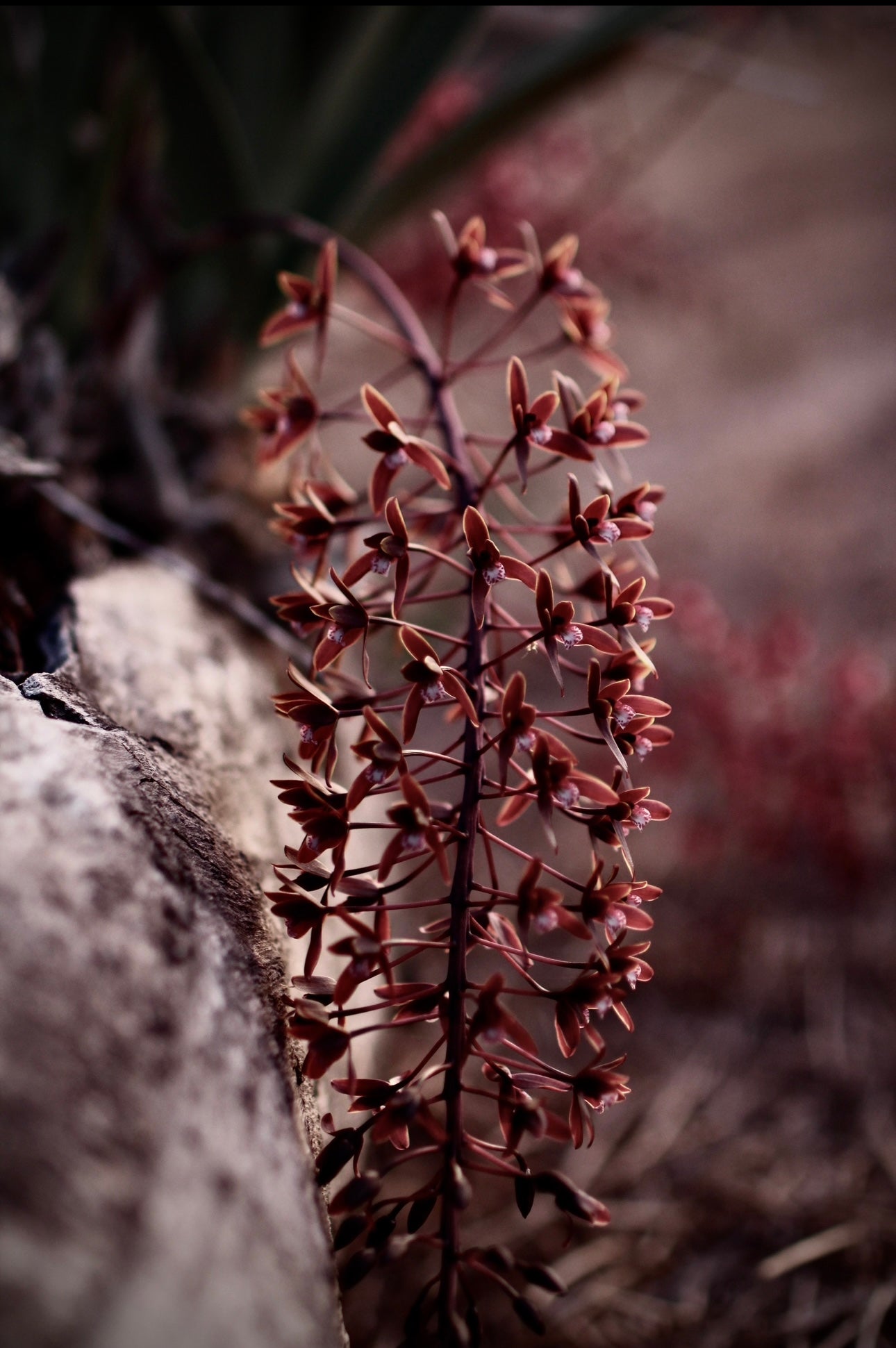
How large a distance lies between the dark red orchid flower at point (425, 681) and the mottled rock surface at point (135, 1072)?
15 centimetres

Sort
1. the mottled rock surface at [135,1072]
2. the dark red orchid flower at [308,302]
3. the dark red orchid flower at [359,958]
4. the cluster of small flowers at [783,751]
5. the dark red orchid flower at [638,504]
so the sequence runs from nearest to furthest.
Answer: the mottled rock surface at [135,1072] < the dark red orchid flower at [359,958] < the dark red orchid flower at [638,504] < the dark red orchid flower at [308,302] < the cluster of small flowers at [783,751]

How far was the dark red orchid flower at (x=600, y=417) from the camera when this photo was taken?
53 centimetres

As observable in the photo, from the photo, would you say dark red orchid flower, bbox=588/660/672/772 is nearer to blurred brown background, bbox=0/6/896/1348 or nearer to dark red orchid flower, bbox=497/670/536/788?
dark red orchid flower, bbox=497/670/536/788

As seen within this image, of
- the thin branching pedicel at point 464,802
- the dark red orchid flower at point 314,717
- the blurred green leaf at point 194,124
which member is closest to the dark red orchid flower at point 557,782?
the thin branching pedicel at point 464,802

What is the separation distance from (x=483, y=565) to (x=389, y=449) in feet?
0.30

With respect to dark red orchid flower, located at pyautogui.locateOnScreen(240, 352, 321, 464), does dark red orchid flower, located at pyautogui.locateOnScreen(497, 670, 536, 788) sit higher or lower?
higher

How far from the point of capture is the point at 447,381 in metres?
0.65

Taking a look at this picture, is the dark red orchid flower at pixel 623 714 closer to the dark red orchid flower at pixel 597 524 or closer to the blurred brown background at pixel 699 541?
the dark red orchid flower at pixel 597 524

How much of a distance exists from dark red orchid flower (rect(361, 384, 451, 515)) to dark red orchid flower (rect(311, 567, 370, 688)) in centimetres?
8

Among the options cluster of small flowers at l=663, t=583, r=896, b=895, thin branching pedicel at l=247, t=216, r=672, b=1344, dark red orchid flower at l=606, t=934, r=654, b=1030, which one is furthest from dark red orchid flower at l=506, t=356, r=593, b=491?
cluster of small flowers at l=663, t=583, r=896, b=895

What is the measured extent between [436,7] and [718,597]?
949 mm

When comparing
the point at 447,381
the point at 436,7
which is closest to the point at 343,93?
the point at 436,7

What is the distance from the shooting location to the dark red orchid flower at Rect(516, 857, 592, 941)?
1.38 feet

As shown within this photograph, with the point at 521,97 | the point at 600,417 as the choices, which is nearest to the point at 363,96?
the point at 521,97
